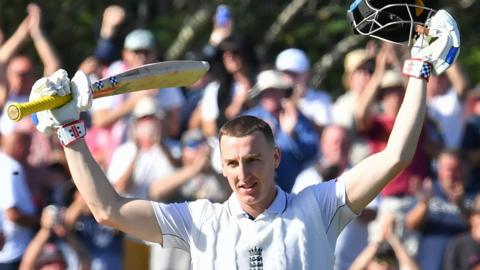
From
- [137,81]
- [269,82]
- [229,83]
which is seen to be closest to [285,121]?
[269,82]

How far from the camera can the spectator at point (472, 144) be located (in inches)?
470

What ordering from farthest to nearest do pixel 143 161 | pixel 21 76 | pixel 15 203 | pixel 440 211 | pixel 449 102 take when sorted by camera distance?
pixel 449 102 < pixel 21 76 < pixel 440 211 < pixel 143 161 < pixel 15 203

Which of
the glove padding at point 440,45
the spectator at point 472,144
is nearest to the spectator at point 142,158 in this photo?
the spectator at point 472,144

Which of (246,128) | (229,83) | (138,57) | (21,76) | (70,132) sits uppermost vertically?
(70,132)

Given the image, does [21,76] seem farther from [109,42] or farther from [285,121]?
[285,121]

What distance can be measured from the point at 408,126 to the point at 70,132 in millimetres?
1480

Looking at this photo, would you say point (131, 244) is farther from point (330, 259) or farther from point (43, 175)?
point (330, 259)

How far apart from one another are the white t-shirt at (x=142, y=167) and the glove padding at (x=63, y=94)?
4.83 m

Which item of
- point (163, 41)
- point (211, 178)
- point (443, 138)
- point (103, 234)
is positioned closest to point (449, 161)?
point (443, 138)

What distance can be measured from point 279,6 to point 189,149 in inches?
188

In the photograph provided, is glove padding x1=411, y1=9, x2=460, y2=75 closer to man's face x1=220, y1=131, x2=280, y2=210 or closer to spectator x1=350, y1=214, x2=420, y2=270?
man's face x1=220, y1=131, x2=280, y2=210

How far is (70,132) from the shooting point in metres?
6.39

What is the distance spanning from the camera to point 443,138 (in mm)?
11992

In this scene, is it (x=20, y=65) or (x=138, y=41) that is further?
(x=138, y=41)
